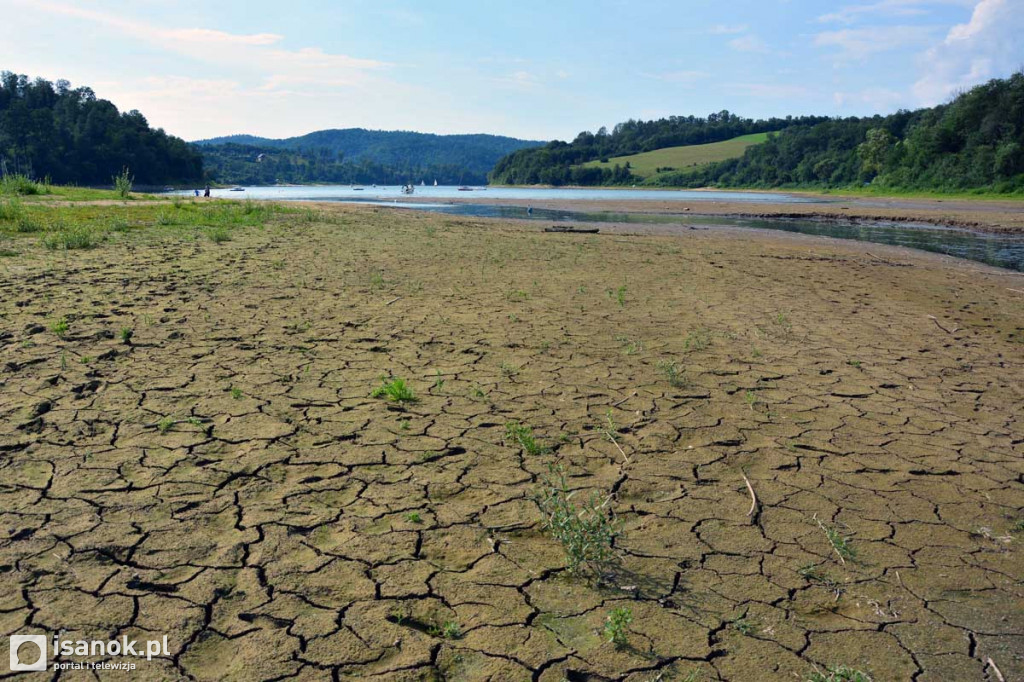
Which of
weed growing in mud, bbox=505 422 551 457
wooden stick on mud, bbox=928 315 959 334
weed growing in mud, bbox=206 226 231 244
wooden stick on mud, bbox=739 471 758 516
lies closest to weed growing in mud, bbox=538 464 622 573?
weed growing in mud, bbox=505 422 551 457

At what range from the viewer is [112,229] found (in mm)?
13031

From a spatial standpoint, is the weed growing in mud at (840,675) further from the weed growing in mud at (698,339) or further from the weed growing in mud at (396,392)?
the weed growing in mud at (698,339)

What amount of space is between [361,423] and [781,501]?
2.85 meters

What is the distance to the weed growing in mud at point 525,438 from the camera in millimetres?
4102

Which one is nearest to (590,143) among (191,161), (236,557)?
(191,161)

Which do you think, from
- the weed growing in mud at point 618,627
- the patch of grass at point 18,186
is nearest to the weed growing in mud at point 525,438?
the weed growing in mud at point 618,627

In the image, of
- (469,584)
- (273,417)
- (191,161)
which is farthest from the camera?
(191,161)

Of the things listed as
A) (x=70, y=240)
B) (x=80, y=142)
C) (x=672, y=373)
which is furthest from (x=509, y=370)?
(x=80, y=142)

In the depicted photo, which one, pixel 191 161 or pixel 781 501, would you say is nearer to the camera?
pixel 781 501

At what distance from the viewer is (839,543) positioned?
3.13 meters

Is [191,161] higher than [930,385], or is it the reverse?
[191,161]

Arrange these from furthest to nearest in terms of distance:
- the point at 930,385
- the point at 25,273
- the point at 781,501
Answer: the point at 25,273 → the point at 930,385 → the point at 781,501

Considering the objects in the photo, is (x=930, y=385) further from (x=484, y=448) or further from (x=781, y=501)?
(x=484, y=448)

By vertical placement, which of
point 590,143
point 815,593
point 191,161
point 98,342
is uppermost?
point 590,143
